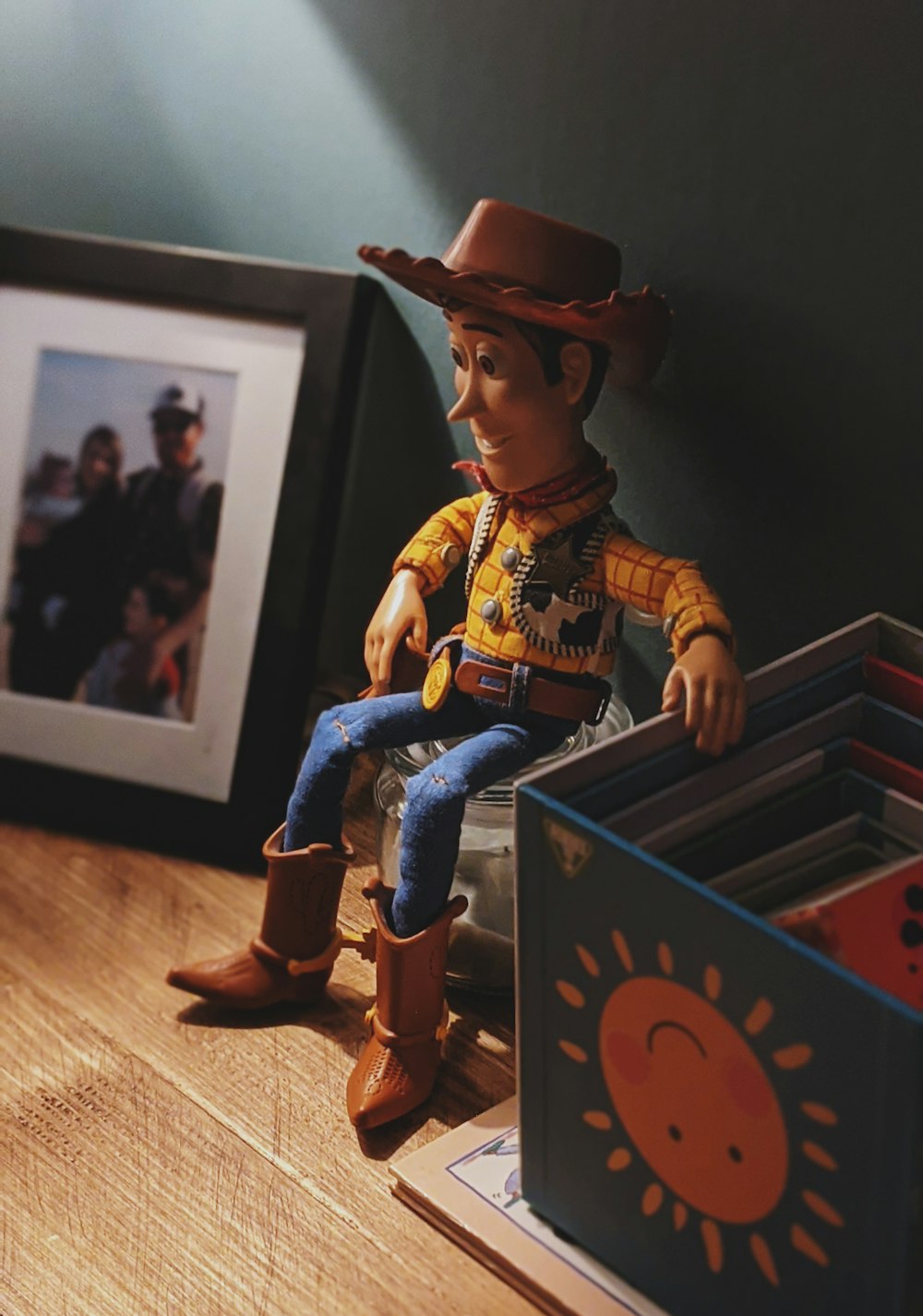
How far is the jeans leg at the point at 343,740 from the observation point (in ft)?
3.56

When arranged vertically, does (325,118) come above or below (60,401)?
above

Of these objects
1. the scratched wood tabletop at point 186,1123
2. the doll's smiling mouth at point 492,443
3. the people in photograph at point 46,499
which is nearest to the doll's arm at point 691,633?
the doll's smiling mouth at point 492,443

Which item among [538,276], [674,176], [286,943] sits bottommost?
[286,943]

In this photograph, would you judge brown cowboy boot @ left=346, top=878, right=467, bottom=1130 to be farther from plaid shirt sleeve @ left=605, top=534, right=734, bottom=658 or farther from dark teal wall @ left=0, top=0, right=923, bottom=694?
dark teal wall @ left=0, top=0, right=923, bottom=694

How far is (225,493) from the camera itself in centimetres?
133

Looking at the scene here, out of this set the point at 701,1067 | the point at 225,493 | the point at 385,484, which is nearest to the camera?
the point at 701,1067

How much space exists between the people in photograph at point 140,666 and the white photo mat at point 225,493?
→ 15 mm

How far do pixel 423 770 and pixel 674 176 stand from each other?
1.70 ft

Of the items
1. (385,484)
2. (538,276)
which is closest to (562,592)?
(538,276)

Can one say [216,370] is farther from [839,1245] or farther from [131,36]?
[839,1245]

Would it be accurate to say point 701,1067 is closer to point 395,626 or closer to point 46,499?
point 395,626

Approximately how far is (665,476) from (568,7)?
399 millimetres

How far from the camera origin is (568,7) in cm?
115

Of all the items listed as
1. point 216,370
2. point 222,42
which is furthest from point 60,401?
point 222,42
